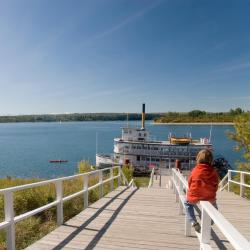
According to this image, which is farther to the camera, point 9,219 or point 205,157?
point 205,157

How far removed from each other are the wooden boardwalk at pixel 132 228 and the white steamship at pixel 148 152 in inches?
1389

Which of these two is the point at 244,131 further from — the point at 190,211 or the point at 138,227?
the point at 190,211

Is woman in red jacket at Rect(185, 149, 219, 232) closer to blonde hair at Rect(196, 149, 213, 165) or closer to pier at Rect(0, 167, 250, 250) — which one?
blonde hair at Rect(196, 149, 213, 165)

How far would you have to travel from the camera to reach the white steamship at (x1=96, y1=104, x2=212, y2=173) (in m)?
45.5

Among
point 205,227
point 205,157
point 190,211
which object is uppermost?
point 205,157

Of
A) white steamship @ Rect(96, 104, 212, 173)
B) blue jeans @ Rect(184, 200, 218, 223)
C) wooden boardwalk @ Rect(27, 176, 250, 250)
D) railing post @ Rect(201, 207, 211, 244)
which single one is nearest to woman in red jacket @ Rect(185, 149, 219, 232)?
blue jeans @ Rect(184, 200, 218, 223)

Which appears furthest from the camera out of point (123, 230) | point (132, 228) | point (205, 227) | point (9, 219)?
point (132, 228)

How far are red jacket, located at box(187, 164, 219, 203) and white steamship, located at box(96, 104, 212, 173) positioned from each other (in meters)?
38.8

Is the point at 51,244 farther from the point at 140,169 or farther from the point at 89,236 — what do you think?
the point at 140,169

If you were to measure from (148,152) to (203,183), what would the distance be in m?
42.0

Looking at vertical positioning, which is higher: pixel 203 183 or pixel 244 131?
pixel 244 131

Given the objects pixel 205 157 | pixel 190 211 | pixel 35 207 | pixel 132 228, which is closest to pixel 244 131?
pixel 35 207

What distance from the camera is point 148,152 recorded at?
47.0 metres

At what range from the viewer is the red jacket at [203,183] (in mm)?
5207
